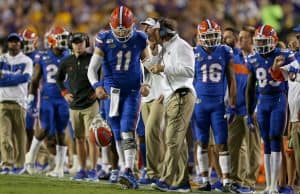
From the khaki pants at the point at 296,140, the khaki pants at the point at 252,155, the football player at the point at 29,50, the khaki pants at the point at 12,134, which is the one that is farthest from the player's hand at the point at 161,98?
the football player at the point at 29,50

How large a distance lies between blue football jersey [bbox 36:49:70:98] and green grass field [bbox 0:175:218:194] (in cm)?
173

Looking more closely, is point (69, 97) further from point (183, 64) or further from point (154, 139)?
point (183, 64)

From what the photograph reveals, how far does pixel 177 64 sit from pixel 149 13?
11.7 metres

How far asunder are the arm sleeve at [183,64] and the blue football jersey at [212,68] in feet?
2.89

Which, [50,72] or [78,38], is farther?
[50,72]

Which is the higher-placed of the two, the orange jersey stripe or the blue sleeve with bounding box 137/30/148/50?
the blue sleeve with bounding box 137/30/148/50

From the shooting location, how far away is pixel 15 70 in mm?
15477

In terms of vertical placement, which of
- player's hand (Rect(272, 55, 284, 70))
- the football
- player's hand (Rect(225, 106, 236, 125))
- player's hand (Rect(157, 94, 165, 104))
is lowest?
the football

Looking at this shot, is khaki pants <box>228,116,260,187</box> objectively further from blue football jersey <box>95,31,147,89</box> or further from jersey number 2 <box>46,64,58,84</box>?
jersey number 2 <box>46,64,58,84</box>

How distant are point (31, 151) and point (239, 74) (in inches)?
137

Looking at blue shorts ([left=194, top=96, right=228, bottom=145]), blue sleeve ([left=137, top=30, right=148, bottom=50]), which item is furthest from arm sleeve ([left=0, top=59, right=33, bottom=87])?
blue shorts ([left=194, top=96, right=228, bottom=145])

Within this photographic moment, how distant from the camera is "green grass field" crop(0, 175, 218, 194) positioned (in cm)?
1182

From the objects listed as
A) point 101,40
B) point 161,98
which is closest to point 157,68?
point 101,40

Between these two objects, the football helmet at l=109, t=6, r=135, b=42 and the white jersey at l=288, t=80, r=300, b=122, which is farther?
the football helmet at l=109, t=6, r=135, b=42
